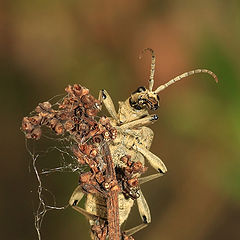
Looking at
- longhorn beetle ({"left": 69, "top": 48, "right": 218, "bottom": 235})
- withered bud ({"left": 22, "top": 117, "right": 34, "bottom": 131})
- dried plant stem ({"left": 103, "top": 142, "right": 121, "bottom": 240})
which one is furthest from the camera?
longhorn beetle ({"left": 69, "top": 48, "right": 218, "bottom": 235})

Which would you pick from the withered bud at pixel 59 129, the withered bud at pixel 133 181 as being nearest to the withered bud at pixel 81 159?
the withered bud at pixel 59 129


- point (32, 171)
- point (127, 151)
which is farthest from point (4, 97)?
point (127, 151)

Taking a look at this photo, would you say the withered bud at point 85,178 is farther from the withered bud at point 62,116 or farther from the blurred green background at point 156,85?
the blurred green background at point 156,85

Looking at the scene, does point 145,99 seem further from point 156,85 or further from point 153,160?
point 156,85

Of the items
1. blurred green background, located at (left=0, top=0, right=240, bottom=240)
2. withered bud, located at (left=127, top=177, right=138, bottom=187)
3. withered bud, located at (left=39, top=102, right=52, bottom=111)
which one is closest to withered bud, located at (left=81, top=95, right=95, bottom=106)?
withered bud, located at (left=39, top=102, right=52, bottom=111)

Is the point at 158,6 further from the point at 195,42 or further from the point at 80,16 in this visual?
the point at 80,16

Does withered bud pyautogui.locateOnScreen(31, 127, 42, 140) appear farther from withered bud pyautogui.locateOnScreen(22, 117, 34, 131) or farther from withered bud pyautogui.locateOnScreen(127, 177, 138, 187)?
withered bud pyautogui.locateOnScreen(127, 177, 138, 187)
